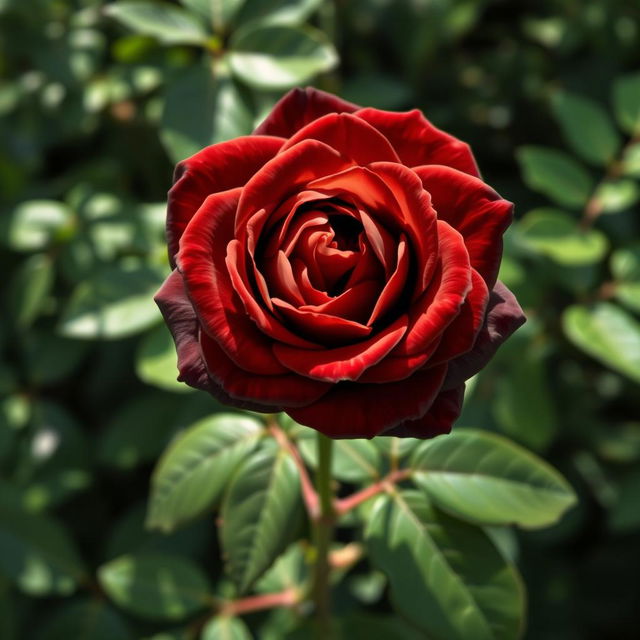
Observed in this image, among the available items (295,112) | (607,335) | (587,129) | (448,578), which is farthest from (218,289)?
(587,129)

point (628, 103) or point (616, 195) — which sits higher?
point (628, 103)

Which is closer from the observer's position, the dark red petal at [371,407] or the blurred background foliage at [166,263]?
the dark red petal at [371,407]

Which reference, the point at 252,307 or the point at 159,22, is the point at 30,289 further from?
the point at 252,307

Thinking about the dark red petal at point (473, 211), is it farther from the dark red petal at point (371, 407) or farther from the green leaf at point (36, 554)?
the green leaf at point (36, 554)

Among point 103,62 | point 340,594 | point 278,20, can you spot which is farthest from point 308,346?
point 103,62

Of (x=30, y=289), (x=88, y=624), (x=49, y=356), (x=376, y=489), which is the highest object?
(x=376, y=489)

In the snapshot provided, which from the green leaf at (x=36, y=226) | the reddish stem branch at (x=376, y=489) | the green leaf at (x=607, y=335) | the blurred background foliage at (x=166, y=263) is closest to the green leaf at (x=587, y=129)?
the blurred background foliage at (x=166, y=263)
